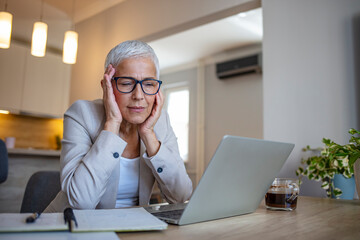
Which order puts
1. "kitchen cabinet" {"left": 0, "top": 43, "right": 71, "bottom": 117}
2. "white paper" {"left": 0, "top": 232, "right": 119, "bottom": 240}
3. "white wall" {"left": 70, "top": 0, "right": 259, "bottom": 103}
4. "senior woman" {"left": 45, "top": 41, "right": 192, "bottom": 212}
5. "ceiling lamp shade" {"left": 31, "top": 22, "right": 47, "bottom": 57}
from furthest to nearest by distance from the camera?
"kitchen cabinet" {"left": 0, "top": 43, "right": 71, "bottom": 117} < "ceiling lamp shade" {"left": 31, "top": 22, "right": 47, "bottom": 57} < "white wall" {"left": 70, "top": 0, "right": 259, "bottom": 103} < "senior woman" {"left": 45, "top": 41, "right": 192, "bottom": 212} < "white paper" {"left": 0, "top": 232, "right": 119, "bottom": 240}

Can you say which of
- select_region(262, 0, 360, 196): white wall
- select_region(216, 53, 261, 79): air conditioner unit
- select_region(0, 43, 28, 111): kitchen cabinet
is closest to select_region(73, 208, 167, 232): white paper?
select_region(262, 0, 360, 196): white wall

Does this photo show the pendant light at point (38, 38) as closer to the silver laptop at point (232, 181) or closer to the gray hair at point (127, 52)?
the gray hair at point (127, 52)

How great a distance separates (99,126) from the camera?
117 centimetres

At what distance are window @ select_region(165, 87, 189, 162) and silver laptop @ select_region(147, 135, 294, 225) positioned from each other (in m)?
5.20

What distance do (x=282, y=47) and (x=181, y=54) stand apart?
342 cm

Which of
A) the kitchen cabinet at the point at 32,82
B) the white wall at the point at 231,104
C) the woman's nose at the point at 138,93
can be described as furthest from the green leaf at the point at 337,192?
the kitchen cabinet at the point at 32,82

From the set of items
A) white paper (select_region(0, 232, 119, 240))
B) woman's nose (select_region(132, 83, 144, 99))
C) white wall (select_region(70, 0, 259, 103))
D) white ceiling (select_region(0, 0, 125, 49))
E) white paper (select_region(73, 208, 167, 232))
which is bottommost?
white paper (select_region(0, 232, 119, 240))

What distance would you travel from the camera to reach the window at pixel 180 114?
242 inches

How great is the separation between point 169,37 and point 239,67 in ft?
4.11

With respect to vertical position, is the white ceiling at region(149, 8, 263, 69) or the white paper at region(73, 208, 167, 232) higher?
the white ceiling at region(149, 8, 263, 69)

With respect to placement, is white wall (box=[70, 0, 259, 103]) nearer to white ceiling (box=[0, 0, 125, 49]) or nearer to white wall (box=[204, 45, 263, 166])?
white ceiling (box=[0, 0, 125, 49])

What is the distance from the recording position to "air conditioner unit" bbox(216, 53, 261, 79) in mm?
4910

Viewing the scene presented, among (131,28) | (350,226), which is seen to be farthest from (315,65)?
(131,28)

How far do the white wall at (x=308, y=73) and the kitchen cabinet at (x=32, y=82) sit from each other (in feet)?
11.8
